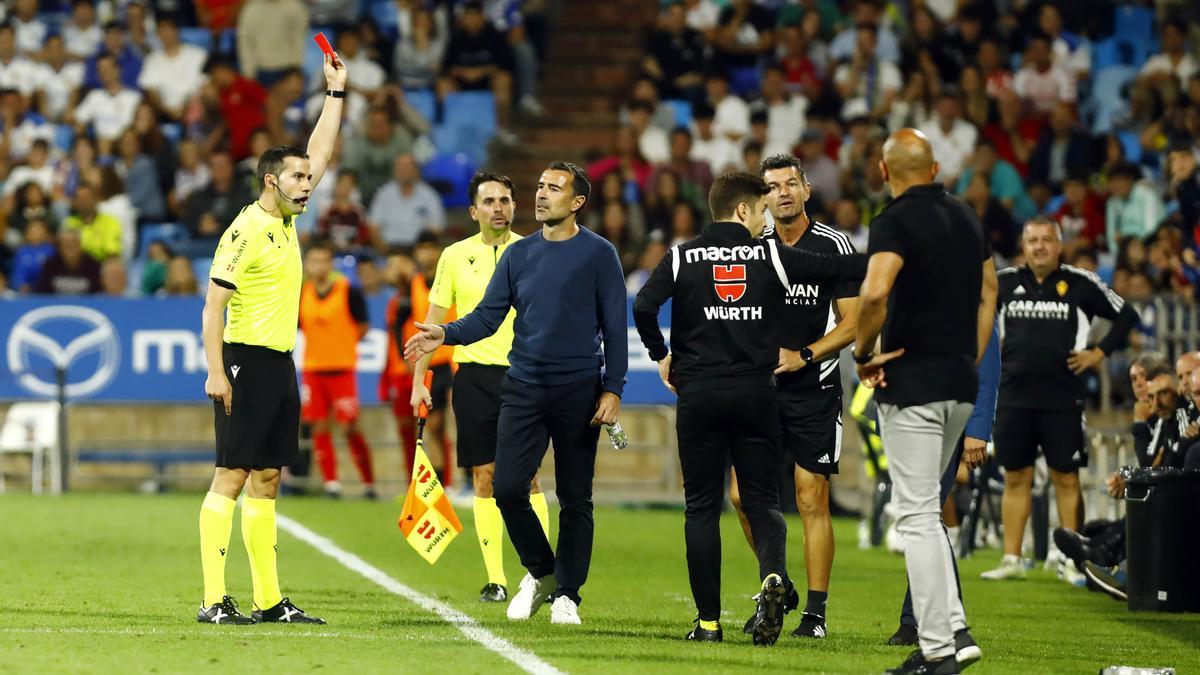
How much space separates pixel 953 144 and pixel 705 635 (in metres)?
14.2

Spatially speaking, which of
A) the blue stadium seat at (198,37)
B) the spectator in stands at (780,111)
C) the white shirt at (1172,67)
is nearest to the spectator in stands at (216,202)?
the blue stadium seat at (198,37)

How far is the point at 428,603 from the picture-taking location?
10.6 meters

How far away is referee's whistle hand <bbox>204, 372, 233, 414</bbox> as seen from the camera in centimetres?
922

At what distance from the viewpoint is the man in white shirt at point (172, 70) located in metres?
24.4

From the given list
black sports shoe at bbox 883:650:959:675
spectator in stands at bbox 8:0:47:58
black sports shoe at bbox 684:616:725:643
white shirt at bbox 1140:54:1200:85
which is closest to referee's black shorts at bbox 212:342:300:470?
black sports shoe at bbox 684:616:725:643

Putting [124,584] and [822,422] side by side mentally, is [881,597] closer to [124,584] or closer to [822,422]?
[822,422]

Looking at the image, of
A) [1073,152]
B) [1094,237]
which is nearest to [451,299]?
[1094,237]

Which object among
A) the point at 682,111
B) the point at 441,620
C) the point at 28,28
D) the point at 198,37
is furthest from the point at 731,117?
Result: the point at 441,620

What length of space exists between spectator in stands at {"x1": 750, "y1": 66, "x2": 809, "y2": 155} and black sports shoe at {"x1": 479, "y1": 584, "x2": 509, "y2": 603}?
12.4 meters

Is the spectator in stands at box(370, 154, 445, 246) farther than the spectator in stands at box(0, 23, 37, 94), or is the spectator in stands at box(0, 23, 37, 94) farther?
the spectator in stands at box(0, 23, 37, 94)

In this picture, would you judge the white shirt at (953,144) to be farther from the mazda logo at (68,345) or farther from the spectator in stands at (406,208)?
the mazda logo at (68,345)

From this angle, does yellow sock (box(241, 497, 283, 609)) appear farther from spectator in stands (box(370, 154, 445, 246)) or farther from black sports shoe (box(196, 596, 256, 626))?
spectator in stands (box(370, 154, 445, 246))

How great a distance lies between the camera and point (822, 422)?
9.72 m

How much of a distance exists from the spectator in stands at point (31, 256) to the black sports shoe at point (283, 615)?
1202 cm
